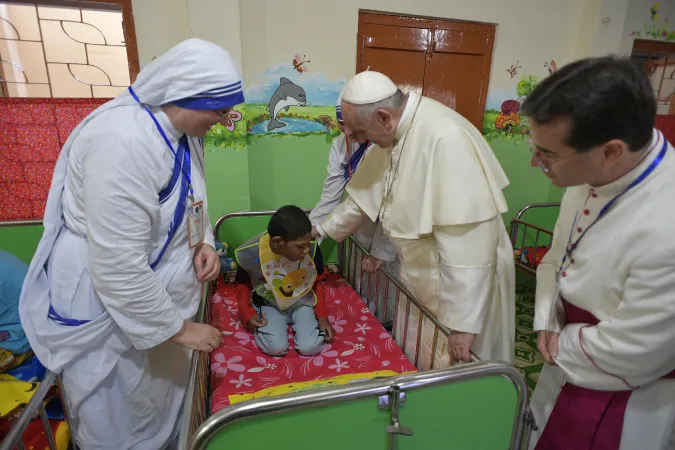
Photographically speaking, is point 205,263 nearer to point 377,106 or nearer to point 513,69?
point 377,106

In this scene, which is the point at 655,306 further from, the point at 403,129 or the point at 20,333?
the point at 20,333

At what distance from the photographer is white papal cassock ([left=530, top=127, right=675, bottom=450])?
116 cm

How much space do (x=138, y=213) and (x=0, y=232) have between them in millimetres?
2398

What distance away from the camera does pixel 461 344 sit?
71.1 inches

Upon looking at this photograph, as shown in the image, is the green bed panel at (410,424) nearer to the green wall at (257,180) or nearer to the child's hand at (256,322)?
the child's hand at (256,322)

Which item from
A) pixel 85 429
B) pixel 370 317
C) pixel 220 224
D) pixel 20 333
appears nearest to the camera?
pixel 85 429

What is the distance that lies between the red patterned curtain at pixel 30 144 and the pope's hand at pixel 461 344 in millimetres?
3142

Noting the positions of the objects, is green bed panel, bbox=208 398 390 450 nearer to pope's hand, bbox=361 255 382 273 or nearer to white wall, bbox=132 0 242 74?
pope's hand, bbox=361 255 382 273

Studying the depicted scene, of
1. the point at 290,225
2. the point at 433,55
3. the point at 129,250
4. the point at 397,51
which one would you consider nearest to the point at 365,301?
the point at 290,225

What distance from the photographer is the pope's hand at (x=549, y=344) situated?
1.51m

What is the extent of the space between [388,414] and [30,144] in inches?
131

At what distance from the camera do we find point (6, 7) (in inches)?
113

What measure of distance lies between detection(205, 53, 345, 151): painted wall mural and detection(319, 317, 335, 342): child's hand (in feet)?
5.68

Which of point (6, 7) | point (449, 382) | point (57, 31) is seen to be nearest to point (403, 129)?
point (449, 382)
